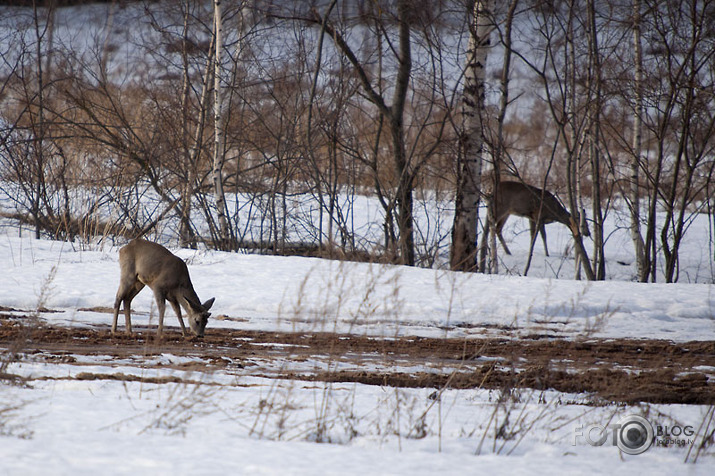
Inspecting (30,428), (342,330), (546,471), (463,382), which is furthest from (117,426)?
(342,330)

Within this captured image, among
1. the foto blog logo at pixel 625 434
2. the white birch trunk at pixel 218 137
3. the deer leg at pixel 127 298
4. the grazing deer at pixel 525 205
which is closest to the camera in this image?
the foto blog logo at pixel 625 434

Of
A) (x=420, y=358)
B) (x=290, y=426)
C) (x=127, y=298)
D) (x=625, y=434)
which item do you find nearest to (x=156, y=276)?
(x=127, y=298)

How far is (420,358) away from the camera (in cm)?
679

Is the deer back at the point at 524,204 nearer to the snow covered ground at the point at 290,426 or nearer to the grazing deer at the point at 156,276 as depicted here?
Answer: the grazing deer at the point at 156,276

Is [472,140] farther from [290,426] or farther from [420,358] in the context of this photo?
[290,426]

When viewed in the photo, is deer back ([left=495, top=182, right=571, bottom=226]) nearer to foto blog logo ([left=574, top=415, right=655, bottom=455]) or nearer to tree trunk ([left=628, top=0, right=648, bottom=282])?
tree trunk ([left=628, top=0, right=648, bottom=282])

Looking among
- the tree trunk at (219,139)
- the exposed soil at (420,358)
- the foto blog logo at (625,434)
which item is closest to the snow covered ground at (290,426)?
the foto blog logo at (625,434)

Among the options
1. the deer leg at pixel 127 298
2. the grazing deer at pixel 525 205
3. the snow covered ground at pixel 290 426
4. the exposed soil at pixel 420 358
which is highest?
the grazing deer at pixel 525 205

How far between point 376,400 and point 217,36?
10803 millimetres

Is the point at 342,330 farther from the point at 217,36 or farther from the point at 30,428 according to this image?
the point at 217,36

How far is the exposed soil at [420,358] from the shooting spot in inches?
213

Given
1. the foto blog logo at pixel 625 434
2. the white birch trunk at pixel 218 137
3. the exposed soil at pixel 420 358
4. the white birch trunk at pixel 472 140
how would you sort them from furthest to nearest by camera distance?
1. the white birch trunk at pixel 218 137
2. the white birch trunk at pixel 472 140
3. the exposed soil at pixel 420 358
4. the foto blog logo at pixel 625 434

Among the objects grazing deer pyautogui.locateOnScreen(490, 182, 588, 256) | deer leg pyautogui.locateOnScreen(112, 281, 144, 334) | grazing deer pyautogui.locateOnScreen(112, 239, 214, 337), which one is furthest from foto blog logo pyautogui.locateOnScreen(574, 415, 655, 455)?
grazing deer pyautogui.locateOnScreen(490, 182, 588, 256)

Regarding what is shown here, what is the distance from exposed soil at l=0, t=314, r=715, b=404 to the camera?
541cm
